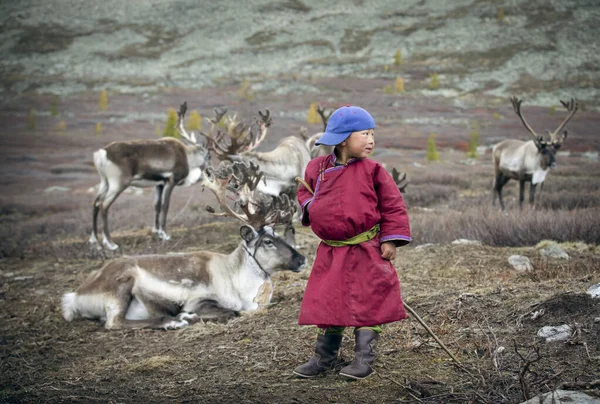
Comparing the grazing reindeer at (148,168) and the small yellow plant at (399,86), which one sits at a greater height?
the grazing reindeer at (148,168)

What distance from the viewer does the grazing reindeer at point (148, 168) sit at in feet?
43.6

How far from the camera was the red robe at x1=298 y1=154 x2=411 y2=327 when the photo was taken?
13.9ft

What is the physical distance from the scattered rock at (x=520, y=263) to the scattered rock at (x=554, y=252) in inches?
29.8

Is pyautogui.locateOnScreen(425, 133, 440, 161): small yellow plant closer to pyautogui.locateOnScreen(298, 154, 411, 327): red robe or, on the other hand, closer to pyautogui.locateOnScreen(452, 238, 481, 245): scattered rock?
pyautogui.locateOnScreen(452, 238, 481, 245): scattered rock

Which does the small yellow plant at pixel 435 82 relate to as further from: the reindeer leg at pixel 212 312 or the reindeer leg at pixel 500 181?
the reindeer leg at pixel 212 312

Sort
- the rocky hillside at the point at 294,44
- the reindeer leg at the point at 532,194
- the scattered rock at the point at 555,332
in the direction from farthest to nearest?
the rocky hillside at the point at 294,44 → the reindeer leg at the point at 532,194 → the scattered rock at the point at 555,332

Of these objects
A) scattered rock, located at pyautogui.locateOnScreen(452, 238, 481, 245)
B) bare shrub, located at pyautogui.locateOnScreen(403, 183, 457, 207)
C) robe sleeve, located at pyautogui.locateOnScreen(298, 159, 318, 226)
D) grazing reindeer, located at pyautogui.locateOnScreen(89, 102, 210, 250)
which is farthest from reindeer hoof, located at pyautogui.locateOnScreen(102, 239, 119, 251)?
robe sleeve, located at pyautogui.locateOnScreen(298, 159, 318, 226)

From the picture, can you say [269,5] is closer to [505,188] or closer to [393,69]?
[393,69]

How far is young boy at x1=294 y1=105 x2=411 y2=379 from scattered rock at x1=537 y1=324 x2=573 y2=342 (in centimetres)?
112

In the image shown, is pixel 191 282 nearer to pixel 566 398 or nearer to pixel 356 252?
pixel 356 252

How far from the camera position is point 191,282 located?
7.22 m

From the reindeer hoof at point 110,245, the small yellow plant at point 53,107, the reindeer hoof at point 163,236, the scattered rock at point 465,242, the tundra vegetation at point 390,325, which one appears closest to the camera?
the tundra vegetation at point 390,325

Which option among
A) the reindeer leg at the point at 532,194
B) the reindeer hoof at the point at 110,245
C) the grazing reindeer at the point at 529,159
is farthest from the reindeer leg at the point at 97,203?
the reindeer leg at the point at 532,194

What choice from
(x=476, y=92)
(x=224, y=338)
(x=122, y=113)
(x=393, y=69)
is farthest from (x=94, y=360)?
(x=393, y=69)
